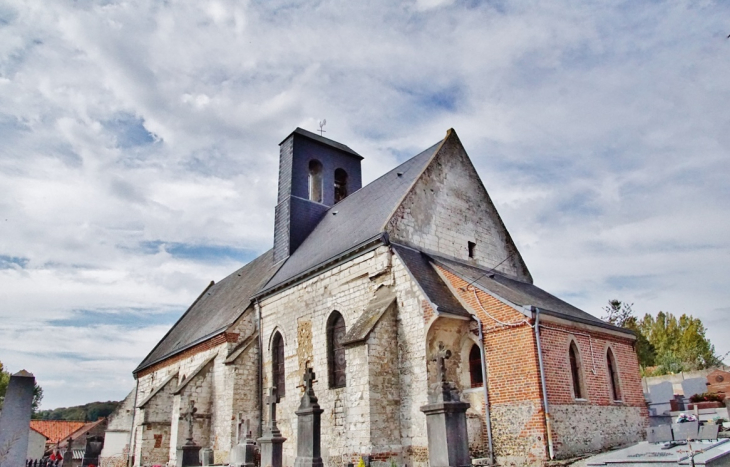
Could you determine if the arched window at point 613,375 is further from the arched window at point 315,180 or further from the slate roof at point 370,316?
the arched window at point 315,180

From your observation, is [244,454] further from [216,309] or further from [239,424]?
[216,309]

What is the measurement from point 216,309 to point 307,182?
21.7 feet

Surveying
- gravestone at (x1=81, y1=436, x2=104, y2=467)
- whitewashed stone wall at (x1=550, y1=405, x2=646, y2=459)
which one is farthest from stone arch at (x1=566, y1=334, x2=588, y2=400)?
gravestone at (x1=81, y1=436, x2=104, y2=467)

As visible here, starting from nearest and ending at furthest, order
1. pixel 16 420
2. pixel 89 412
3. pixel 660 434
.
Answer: pixel 16 420 < pixel 660 434 < pixel 89 412

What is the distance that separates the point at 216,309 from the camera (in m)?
22.5

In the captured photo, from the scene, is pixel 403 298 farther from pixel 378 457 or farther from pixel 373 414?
pixel 378 457

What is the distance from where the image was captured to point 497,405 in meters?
11.0

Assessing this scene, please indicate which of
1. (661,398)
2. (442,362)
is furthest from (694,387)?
(442,362)

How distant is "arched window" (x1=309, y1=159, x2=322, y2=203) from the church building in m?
0.57

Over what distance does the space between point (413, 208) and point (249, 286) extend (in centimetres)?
887

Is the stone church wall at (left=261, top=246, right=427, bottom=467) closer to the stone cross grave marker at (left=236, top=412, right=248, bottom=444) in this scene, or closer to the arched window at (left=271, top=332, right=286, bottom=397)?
the arched window at (left=271, top=332, right=286, bottom=397)

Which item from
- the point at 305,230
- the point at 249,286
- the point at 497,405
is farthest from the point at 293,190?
the point at 497,405

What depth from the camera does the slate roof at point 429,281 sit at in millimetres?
11781

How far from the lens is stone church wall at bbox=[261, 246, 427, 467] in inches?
459
